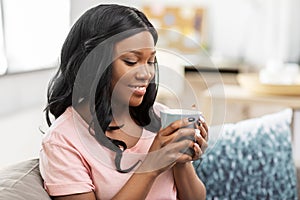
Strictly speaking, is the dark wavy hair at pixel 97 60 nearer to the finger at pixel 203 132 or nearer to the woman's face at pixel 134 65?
the woman's face at pixel 134 65

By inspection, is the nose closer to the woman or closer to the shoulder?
the woman

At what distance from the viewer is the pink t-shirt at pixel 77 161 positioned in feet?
3.57

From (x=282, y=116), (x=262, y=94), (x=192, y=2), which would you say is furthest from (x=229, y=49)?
(x=282, y=116)

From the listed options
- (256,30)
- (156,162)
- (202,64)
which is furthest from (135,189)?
(256,30)

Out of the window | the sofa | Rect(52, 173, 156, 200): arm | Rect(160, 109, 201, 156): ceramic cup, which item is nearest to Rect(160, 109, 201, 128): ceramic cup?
Rect(160, 109, 201, 156): ceramic cup

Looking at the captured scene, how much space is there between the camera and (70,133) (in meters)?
1.12

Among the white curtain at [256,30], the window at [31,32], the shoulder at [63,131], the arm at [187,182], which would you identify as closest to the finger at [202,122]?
the arm at [187,182]

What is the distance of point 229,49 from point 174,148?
9.81 feet

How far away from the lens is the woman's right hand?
1072 mm

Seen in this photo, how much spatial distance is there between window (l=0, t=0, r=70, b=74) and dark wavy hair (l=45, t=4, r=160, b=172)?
0.41 m

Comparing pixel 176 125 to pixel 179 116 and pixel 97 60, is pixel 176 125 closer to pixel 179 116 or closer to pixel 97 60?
pixel 179 116

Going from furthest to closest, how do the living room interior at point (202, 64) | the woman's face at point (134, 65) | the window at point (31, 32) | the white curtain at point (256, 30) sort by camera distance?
1. the white curtain at point (256, 30)
2. the window at point (31, 32)
3. the living room interior at point (202, 64)
4. the woman's face at point (134, 65)

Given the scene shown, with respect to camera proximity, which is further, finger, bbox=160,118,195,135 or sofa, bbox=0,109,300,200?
sofa, bbox=0,109,300,200

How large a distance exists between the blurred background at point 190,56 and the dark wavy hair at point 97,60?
0.26ft
